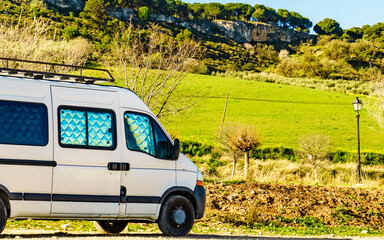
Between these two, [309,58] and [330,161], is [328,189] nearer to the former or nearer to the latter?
[330,161]

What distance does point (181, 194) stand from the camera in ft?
34.0

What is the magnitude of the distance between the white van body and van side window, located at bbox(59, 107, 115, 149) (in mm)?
17

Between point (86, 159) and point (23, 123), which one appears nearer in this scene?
point (23, 123)

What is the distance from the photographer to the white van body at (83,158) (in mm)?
8422

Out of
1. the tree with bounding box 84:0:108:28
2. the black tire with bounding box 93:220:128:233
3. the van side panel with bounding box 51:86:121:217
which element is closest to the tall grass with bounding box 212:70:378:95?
the tree with bounding box 84:0:108:28

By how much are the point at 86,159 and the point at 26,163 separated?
3.37ft

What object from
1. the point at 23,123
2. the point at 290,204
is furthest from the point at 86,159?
the point at 290,204

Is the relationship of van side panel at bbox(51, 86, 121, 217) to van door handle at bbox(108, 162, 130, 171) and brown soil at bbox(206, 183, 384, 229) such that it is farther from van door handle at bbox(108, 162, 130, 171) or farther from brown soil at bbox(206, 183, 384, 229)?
brown soil at bbox(206, 183, 384, 229)

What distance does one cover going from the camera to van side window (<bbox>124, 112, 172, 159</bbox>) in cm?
970

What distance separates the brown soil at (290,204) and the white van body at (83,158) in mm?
5907

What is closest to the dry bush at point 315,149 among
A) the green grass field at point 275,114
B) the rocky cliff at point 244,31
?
the green grass field at point 275,114

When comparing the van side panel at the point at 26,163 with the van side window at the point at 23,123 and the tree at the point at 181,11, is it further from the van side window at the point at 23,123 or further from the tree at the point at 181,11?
the tree at the point at 181,11

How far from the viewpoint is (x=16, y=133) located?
27.7ft

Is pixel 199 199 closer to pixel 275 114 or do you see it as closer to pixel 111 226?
pixel 111 226
